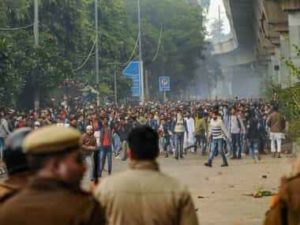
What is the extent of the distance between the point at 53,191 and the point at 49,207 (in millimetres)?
78

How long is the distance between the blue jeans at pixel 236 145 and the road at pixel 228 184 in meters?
0.59

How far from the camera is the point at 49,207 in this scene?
3.93m

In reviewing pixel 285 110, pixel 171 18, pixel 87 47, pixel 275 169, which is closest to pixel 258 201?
pixel 275 169

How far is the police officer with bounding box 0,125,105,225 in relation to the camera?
394 centimetres

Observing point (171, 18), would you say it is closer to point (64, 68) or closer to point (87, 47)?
point (87, 47)

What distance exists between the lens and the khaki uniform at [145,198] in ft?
16.7

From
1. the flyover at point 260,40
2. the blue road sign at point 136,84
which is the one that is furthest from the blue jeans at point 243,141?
the blue road sign at point 136,84

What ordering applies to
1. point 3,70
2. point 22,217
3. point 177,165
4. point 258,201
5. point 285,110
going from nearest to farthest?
point 22,217, point 258,201, point 177,165, point 285,110, point 3,70

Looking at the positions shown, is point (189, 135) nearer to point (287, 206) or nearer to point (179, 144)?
point (179, 144)

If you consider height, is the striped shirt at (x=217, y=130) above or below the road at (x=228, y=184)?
above

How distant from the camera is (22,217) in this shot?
3949 millimetres

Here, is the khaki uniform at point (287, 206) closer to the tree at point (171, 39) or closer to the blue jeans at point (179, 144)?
the blue jeans at point (179, 144)

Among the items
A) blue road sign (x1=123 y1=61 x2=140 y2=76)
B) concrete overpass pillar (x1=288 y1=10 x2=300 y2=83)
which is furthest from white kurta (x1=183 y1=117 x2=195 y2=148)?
blue road sign (x1=123 y1=61 x2=140 y2=76)

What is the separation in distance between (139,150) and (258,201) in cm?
1023
